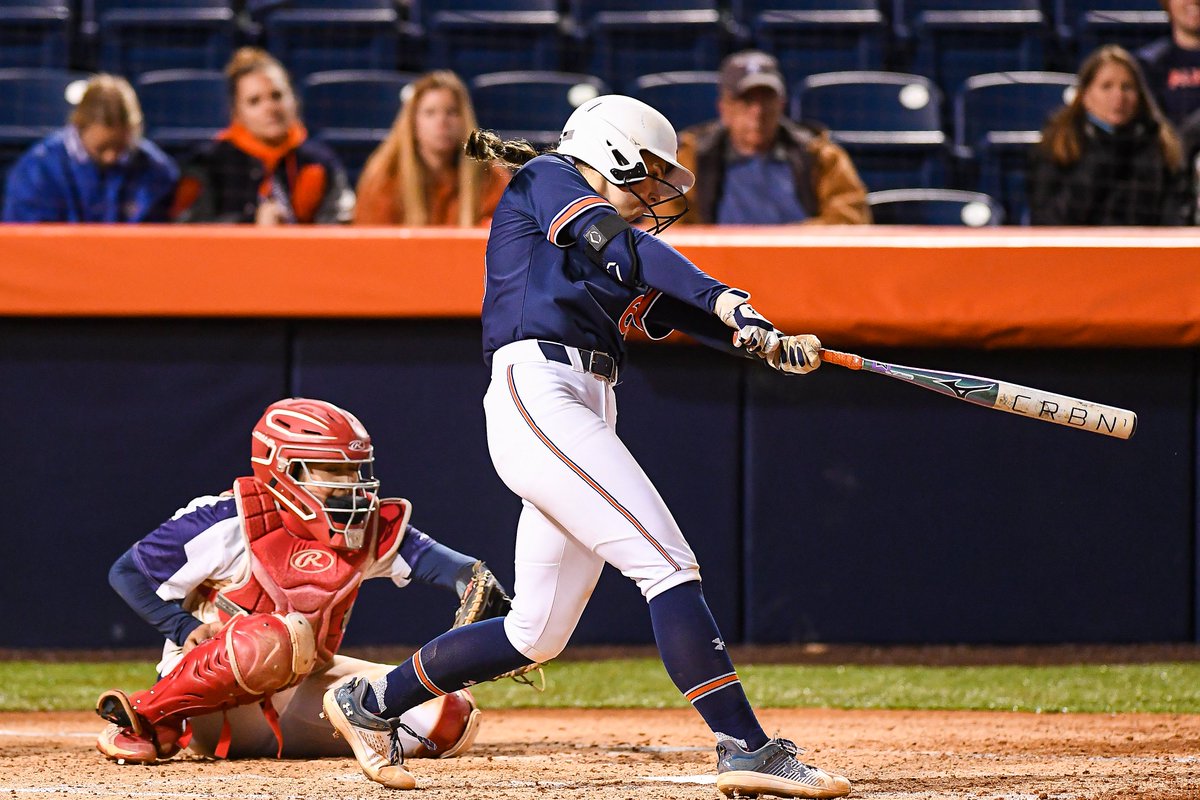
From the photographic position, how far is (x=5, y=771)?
3.56m

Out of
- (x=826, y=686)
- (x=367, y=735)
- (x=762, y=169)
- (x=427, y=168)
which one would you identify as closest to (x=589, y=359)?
(x=367, y=735)

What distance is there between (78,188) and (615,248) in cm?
388

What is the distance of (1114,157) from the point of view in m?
6.30

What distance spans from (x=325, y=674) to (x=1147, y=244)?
127 inches

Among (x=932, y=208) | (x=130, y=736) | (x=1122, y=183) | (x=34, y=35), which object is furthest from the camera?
(x=34, y=35)

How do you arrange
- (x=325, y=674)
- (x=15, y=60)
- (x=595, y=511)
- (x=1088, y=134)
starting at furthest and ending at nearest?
(x=15, y=60)
(x=1088, y=134)
(x=325, y=674)
(x=595, y=511)

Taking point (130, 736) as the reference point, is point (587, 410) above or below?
above

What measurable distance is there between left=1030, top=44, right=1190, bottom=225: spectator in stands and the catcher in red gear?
144 inches

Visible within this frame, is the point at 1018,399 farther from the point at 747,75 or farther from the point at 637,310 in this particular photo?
the point at 747,75

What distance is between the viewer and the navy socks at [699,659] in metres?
3.03

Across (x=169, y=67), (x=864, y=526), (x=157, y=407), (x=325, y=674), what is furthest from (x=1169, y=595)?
(x=169, y=67)

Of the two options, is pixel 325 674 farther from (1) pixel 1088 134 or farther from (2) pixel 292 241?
(1) pixel 1088 134

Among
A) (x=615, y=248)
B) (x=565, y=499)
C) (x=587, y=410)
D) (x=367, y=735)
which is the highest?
(x=615, y=248)

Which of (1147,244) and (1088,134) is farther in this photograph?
(1088,134)
